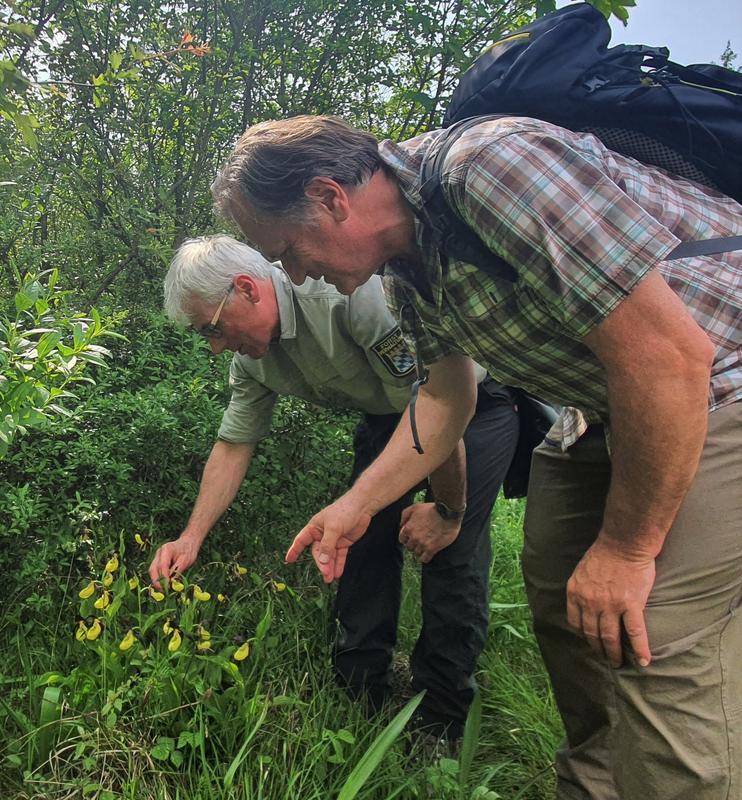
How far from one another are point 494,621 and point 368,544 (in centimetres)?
84

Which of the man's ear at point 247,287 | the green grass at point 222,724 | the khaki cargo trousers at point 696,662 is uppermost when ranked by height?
the man's ear at point 247,287

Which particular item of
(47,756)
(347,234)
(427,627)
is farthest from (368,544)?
(347,234)

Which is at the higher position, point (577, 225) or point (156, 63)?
point (156, 63)

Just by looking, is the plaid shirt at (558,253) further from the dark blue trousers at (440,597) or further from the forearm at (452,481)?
the dark blue trousers at (440,597)

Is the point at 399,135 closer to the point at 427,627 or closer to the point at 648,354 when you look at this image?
the point at 427,627

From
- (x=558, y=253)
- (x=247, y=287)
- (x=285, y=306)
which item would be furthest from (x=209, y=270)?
(x=558, y=253)

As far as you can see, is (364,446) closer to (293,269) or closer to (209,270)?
(209,270)

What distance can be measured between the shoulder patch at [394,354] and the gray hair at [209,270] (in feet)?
1.54

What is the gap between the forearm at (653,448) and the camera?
4.08 feet

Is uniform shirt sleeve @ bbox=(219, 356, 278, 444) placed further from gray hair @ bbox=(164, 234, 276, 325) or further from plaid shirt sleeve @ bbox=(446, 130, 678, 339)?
plaid shirt sleeve @ bbox=(446, 130, 678, 339)

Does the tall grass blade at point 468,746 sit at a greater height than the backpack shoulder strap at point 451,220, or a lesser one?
lesser

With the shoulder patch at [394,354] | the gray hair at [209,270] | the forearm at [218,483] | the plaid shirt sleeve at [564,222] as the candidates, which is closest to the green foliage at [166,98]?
the gray hair at [209,270]

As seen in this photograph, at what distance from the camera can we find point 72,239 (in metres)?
3.52

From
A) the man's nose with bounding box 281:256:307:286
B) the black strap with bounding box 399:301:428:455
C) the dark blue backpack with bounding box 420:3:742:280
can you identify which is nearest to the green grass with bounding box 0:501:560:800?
the black strap with bounding box 399:301:428:455
